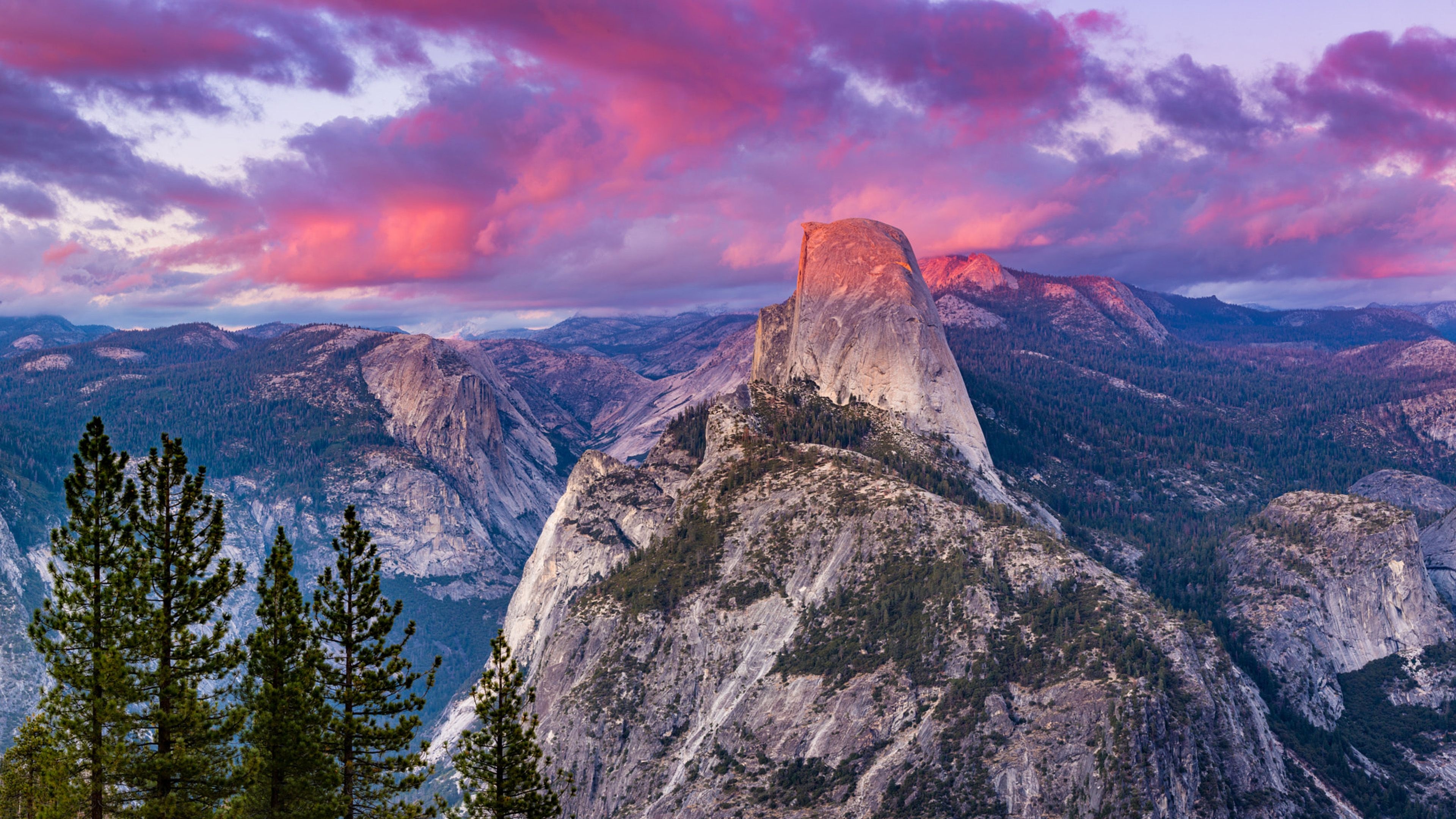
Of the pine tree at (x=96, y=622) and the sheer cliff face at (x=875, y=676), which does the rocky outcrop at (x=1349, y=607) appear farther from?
the pine tree at (x=96, y=622)

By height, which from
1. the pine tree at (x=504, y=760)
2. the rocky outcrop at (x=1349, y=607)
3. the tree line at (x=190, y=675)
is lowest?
the rocky outcrop at (x=1349, y=607)

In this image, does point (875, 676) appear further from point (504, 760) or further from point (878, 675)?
point (504, 760)

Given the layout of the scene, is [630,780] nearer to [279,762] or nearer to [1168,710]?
[1168,710]

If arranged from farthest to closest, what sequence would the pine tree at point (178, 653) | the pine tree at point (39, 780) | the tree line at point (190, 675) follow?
the pine tree at point (178, 653) < the tree line at point (190, 675) < the pine tree at point (39, 780)

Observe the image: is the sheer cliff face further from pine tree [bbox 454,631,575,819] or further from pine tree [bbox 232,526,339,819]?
pine tree [bbox 232,526,339,819]

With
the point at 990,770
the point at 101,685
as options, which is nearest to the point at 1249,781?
the point at 990,770

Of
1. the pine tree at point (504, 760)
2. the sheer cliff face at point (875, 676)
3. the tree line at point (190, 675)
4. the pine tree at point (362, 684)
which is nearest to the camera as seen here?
the tree line at point (190, 675)

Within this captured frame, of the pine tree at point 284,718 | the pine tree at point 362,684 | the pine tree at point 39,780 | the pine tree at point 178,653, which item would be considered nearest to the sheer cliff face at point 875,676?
the pine tree at point 362,684
